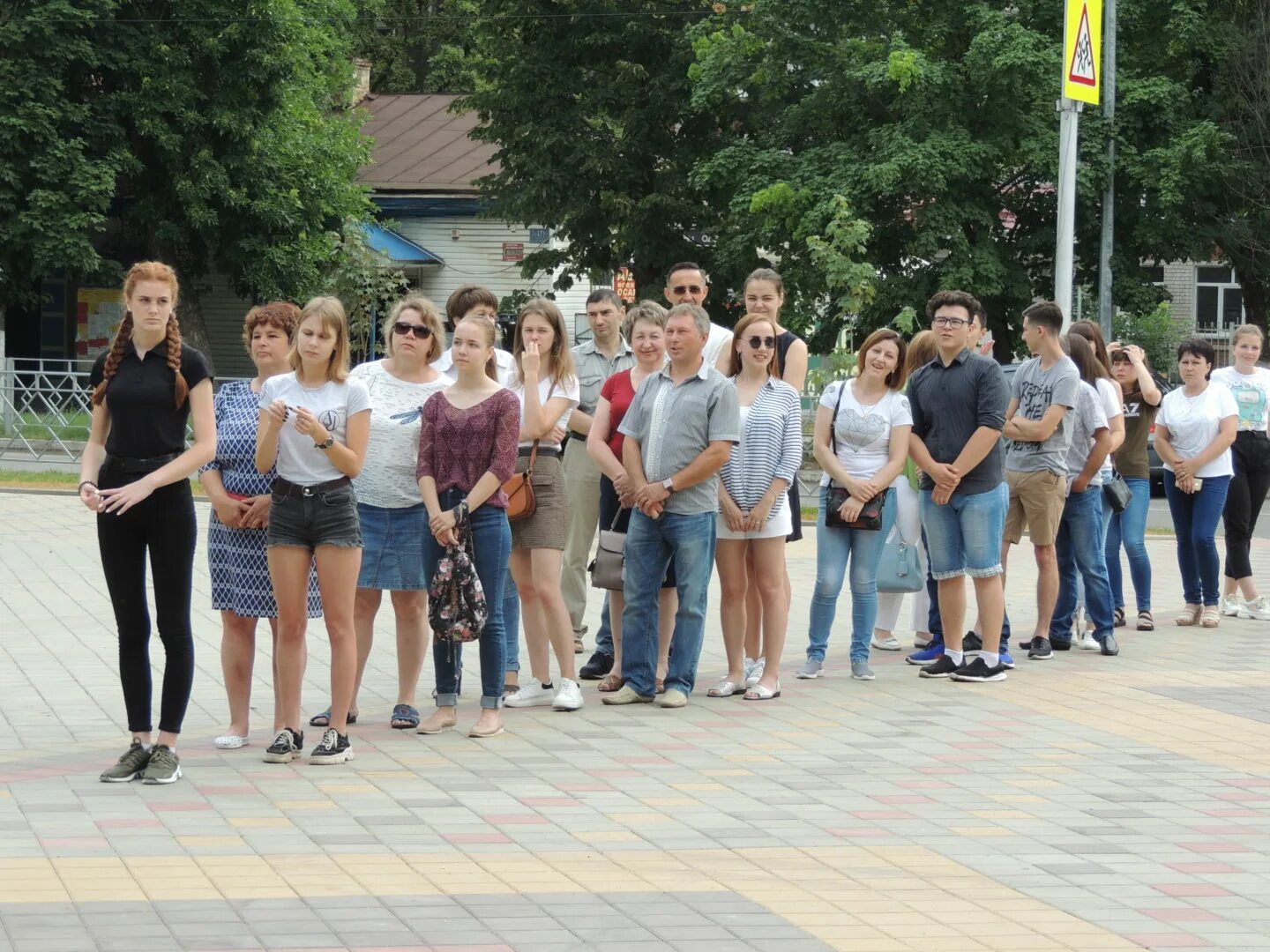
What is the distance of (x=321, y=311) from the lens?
730 cm

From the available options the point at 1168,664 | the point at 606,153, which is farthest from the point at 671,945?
the point at 606,153

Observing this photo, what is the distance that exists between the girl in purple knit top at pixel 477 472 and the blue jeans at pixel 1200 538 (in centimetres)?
582

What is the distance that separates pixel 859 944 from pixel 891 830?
142 centimetres

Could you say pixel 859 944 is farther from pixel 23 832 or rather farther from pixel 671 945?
pixel 23 832

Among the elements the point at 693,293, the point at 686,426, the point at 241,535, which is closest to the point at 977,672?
the point at 686,426

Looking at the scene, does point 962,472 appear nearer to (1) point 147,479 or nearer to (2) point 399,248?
(1) point 147,479

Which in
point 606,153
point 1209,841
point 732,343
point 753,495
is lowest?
point 1209,841

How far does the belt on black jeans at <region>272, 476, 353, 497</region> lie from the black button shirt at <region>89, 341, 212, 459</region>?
0.48 meters

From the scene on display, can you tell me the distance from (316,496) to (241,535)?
19.4 inches

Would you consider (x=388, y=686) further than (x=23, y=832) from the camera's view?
Yes

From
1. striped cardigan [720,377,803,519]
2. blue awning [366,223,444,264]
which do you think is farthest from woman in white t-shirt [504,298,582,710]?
blue awning [366,223,444,264]

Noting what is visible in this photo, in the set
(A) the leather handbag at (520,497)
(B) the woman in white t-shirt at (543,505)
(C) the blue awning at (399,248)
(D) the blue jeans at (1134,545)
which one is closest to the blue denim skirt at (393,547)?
(A) the leather handbag at (520,497)

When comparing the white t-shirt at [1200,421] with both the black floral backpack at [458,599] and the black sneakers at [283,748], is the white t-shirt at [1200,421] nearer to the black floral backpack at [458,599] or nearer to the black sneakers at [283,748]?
the black floral backpack at [458,599]

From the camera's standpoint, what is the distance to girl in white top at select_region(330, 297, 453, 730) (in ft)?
26.5
